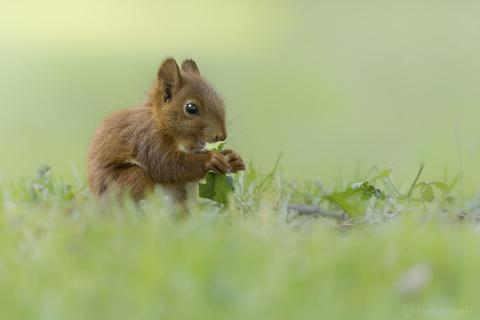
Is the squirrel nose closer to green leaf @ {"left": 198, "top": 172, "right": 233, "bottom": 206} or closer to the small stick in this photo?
green leaf @ {"left": 198, "top": 172, "right": 233, "bottom": 206}

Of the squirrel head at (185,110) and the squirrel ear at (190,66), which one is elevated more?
the squirrel ear at (190,66)

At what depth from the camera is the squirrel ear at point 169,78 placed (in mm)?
5504

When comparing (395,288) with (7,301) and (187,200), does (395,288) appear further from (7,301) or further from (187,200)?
(187,200)

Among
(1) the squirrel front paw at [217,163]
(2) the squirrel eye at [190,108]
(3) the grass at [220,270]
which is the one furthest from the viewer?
(2) the squirrel eye at [190,108]

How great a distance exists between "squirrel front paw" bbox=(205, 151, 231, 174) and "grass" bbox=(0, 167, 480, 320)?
1002mm

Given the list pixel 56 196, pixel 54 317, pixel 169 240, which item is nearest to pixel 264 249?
pixel 169 240

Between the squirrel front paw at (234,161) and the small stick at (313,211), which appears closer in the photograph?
the squirrel front paw at (234,161)

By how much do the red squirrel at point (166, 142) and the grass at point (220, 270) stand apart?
1071mm

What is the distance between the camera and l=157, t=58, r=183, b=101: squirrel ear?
5504 mm

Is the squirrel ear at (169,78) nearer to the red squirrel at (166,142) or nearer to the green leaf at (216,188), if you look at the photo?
the red squirrel at (166,142)

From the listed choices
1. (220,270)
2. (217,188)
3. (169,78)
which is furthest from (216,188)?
(220,270)

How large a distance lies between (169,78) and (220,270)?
2487mm

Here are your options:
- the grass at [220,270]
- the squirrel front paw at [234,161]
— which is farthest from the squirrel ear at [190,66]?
the grass at [220,270]

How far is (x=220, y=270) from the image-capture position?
10.8 feet
